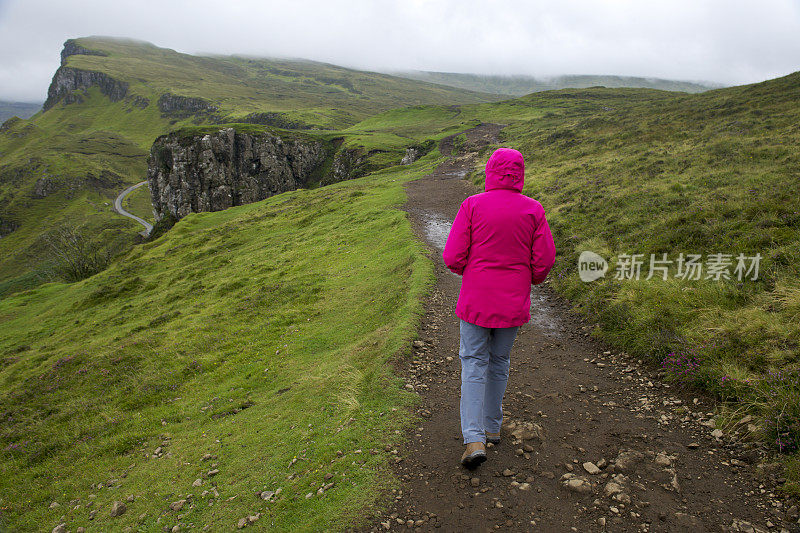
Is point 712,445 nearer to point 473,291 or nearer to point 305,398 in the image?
point 473,291

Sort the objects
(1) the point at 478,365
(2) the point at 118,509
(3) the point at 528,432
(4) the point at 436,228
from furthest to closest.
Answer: (4) the point at 436,228 → (2) the point at 118,509 → (3) the point at 528,432 → (1) the point at 478,365

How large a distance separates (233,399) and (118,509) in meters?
4.27

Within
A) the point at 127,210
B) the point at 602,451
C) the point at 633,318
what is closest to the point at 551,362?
the point at 633,318

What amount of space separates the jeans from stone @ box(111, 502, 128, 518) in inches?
276

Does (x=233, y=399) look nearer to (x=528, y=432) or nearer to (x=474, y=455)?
(x=474, y=455)

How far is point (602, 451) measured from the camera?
6.09 metres

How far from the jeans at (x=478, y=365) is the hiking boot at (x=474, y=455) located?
0.07 m

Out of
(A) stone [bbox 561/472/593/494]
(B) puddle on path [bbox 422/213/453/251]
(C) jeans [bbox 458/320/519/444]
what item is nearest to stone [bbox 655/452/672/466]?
(A) stone [bbox 561/472/593/494]

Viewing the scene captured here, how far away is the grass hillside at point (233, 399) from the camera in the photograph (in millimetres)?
6590

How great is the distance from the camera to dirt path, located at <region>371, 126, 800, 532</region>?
484 centimetres

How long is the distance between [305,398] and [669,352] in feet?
27.5

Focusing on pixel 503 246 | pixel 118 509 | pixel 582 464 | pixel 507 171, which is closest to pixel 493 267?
pixel 503 246

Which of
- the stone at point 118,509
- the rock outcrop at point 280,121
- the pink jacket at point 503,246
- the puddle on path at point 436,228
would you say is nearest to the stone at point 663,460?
the pink jacket at point 503,246

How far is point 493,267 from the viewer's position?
17.8 ft
